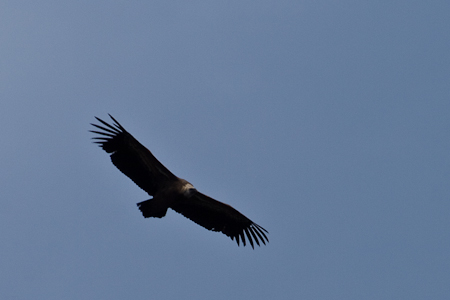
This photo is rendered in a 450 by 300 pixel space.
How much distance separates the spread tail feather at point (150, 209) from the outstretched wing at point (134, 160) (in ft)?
1.63

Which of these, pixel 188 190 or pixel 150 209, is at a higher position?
pixel 188 190

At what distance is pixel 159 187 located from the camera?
19.8 m

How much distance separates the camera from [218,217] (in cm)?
2109

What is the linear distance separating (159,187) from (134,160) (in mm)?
1193

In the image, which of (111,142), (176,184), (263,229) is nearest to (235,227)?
(263,229)

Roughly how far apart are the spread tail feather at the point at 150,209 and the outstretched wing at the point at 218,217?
70cm

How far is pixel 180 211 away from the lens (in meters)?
20.7

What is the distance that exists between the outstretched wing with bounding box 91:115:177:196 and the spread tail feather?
19.6 inches

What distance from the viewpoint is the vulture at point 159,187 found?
751 inches

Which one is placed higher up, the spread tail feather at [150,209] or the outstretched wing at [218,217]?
the outstretched wing at [218,217]

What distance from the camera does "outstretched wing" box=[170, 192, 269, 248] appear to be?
67.7ft

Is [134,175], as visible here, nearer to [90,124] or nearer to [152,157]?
[152,157]

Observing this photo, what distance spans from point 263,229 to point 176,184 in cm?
366

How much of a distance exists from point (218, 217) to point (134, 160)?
3648mm
